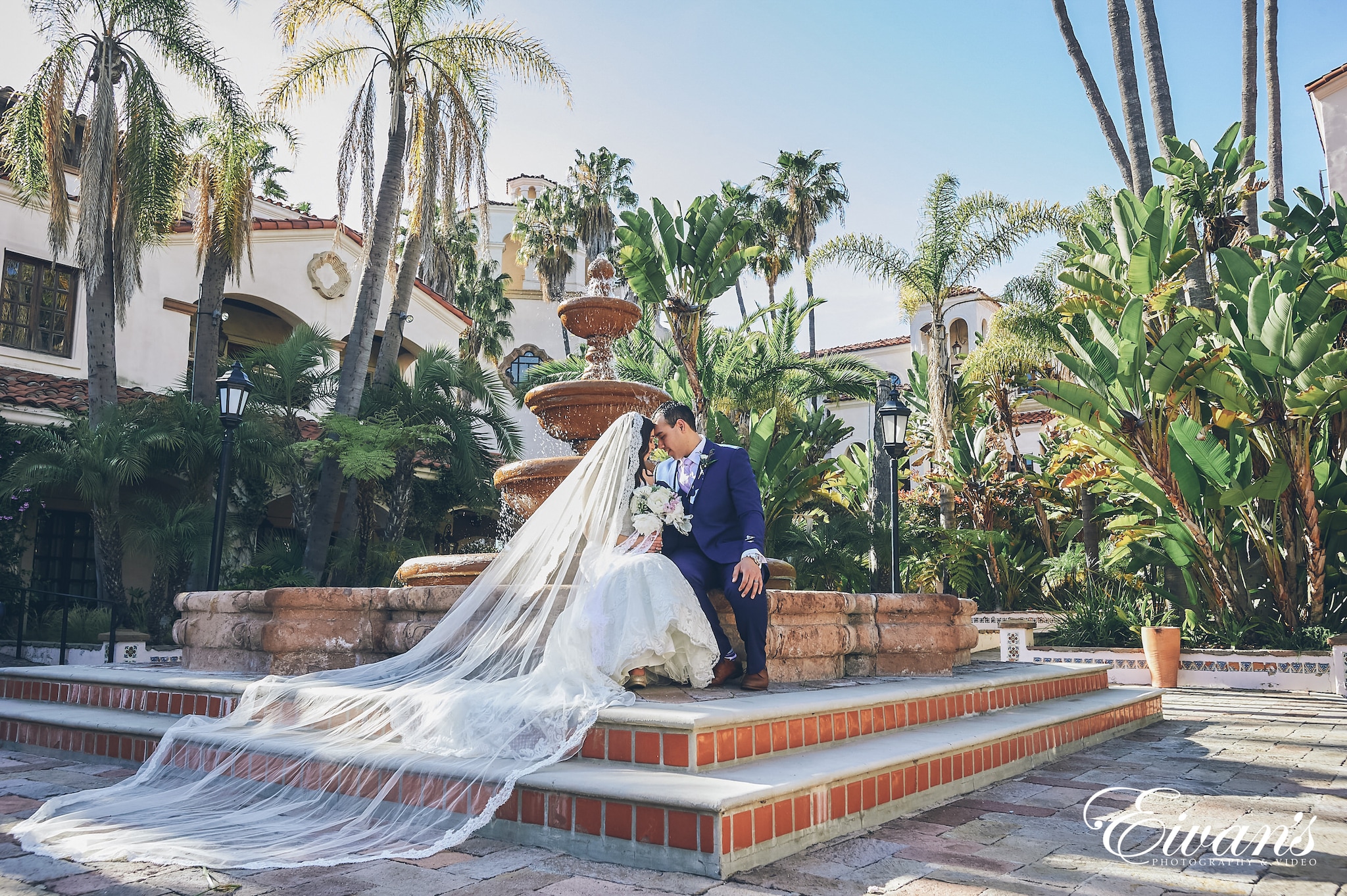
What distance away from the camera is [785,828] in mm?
3715

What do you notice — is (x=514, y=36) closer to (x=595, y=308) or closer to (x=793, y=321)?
(x=793, y=321)

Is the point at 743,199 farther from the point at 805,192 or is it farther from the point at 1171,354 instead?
the point at 1171,354

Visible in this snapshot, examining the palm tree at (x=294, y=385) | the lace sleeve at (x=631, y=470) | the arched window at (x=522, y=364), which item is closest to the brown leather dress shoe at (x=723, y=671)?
the lace sleeve at (x=631, y=470)

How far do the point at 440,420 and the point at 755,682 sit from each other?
13830 mm

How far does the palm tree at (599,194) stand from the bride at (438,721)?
30313 millimetres

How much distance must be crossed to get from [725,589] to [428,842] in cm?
194

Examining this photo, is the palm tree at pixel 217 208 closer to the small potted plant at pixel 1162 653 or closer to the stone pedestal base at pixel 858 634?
the stone pedestal base at pixel 858 634

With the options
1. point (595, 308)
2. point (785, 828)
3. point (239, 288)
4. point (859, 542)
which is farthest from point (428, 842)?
point (239, 288)

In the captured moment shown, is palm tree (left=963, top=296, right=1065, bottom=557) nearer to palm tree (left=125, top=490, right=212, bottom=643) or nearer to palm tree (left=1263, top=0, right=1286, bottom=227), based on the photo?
palm tree (left=1263, top=0, right=1286, bottom=227)

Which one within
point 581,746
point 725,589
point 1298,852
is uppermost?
point 725,589

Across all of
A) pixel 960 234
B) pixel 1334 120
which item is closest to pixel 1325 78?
pixel 1334 120

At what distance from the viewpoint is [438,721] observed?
4316 millimetres

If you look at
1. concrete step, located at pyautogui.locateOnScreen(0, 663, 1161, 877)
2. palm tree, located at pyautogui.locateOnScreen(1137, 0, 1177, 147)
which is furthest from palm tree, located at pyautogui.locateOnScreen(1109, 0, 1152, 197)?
concrete step, located at pyautogui.locateOnScreen(0, 663, 1161, 877)

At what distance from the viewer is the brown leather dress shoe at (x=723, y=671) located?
5102mm
